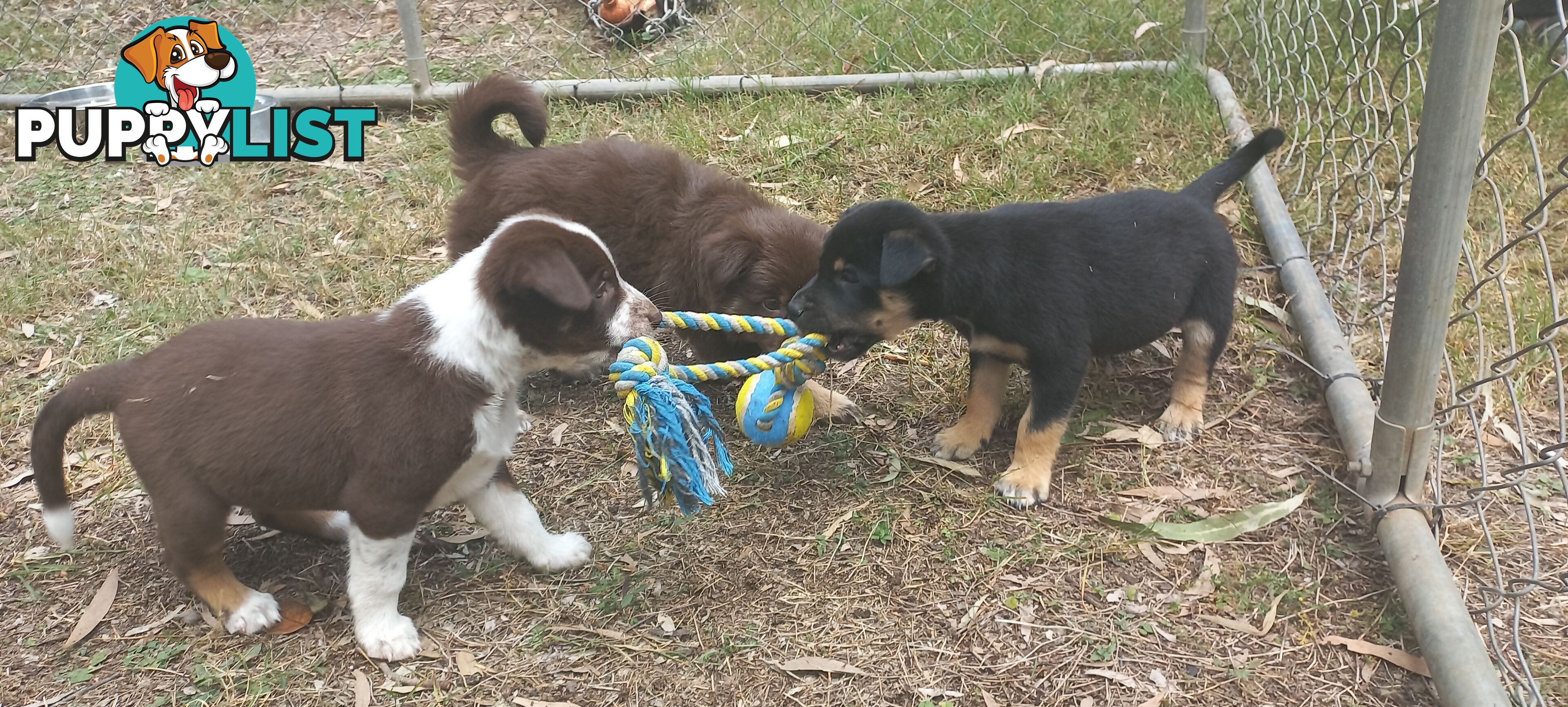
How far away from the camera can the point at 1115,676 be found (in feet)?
9.20

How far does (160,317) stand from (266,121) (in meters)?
2.16

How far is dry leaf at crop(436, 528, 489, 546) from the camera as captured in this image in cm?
340

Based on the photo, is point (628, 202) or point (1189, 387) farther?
point (628, 202)

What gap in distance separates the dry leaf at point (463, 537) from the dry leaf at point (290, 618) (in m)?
0.45

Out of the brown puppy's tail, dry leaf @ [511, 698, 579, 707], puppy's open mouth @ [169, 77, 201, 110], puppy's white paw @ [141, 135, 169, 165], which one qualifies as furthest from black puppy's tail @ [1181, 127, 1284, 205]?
puppy's open mouth @ [169, 77, 201, 110]

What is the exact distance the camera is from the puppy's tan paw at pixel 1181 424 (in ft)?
11.9

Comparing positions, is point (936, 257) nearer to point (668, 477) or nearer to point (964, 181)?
point (668, 477)

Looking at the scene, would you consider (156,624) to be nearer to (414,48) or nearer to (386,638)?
(386,638)

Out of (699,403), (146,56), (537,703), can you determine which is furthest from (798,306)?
(146,56)

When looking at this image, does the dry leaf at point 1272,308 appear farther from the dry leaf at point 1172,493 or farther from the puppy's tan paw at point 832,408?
the puppy's tan paw at point 832,408

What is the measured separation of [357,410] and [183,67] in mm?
5242

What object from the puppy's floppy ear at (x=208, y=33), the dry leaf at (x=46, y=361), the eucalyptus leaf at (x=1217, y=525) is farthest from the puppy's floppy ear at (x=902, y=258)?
the puppy's floppy ear at (x=208, y=33)

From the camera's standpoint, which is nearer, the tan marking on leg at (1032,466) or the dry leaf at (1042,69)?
the tan marking on leg at (1032,466)

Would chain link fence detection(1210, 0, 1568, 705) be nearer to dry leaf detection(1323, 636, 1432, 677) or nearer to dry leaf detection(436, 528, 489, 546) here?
dry leaf detection(1323, 636, 1432, 677)
